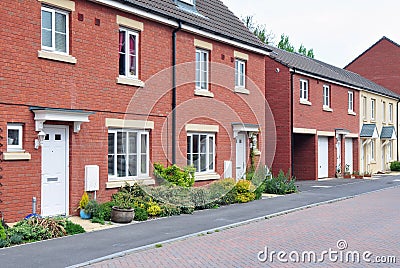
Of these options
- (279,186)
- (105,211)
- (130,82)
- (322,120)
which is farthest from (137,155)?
(322,120)

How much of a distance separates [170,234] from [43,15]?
19.9 ft

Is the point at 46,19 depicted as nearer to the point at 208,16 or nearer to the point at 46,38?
the point at 46,38

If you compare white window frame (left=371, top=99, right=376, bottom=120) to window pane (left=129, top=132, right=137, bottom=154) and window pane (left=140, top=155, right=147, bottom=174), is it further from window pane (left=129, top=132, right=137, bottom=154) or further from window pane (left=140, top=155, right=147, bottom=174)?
window pane (left=129, top=132, right=137, bottom=154)

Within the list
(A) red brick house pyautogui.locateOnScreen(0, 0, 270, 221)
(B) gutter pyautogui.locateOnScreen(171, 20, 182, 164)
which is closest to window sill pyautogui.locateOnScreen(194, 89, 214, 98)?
(A) red brick house pyautogui.locateOnScreen(0, 0, 270, 221)

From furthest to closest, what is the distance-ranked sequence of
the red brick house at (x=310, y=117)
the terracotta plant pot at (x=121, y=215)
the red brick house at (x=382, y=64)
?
the red brick house at (x=382, y=64) → the red brick house at (x=310, y=117) → the terracotta plant pot at (x=121, y=215)

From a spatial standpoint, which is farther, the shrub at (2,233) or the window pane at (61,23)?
the window pane at (61,23)

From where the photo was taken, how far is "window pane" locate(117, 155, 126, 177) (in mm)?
15713

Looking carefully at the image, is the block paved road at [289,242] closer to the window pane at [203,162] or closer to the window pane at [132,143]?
the window pane at [132,143]

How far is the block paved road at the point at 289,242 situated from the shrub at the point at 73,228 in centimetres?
221

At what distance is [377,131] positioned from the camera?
38312 mm

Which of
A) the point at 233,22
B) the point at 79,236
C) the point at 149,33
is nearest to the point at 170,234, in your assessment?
the point at 79,236

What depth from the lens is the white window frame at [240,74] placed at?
2173cm

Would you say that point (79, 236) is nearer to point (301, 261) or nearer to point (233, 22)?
point (301, 261)

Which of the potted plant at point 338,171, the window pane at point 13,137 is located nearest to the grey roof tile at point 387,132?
the potted plant at point 338,171
